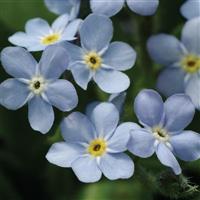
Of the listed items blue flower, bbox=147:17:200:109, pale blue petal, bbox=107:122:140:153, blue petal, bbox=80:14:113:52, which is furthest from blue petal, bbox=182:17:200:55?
pale blue petal, bbox=107:122:140:153

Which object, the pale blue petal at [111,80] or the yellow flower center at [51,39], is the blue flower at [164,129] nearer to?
the pale blue petal at [111,80]

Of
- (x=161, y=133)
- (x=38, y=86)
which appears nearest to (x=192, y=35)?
(x=161, y=133)

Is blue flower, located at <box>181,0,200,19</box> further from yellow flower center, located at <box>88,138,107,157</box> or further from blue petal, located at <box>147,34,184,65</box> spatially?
yellow flower center, located at <box>88,138,107,157</box>

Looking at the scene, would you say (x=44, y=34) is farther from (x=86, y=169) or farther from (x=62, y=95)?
(x=86, y=169)

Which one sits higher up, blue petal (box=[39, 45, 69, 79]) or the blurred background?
blue petal (box=[39, 45, 69, 79])

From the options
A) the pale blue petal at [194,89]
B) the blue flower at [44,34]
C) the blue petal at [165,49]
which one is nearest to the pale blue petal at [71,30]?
the blue flower at [44,34]
